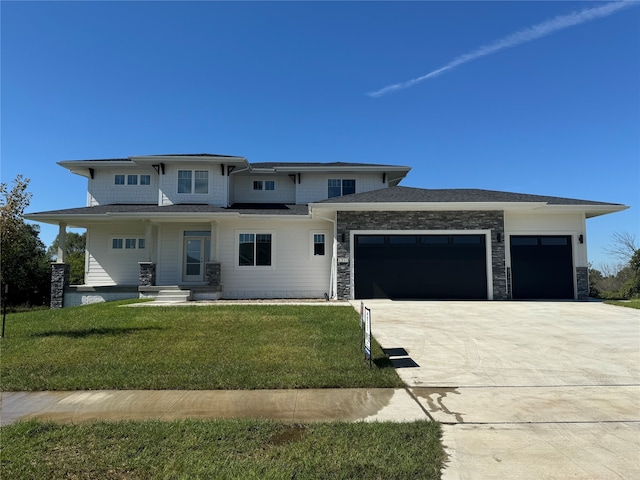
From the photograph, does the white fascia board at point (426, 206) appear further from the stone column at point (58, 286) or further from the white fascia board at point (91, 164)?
the stone column at point (58, 286)

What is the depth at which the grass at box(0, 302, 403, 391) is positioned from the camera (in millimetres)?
5184

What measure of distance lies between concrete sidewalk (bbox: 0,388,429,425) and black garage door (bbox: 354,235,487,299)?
31.8ft

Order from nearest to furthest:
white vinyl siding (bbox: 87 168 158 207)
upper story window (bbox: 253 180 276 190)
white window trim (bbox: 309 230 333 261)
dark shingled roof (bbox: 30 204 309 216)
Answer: dark shingled roof (bbox: 30 204 309 216) < white window trim (bbox: 309 230 333 261) < white vinyl siding (bbox: 87 168 158 207) < upper story window (bbox: 253 180 276 190)

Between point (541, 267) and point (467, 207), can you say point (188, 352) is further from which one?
point (541, 267)

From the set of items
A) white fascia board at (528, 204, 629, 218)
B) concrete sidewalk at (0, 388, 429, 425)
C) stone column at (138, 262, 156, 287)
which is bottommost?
concrete sidewalk at (0, 388, 429, 425)

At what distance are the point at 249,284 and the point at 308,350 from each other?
9610 mm

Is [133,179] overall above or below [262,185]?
above

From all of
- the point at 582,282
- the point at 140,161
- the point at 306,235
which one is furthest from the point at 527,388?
the point at 140,161

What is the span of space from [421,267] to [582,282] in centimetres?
629

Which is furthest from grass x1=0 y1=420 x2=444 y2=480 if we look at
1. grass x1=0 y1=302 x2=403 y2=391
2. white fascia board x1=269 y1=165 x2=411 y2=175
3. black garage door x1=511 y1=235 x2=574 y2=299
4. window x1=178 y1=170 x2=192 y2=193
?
white fascia board x1=269 y1=165 x2=411 y2=175

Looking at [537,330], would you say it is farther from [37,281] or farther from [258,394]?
[37,281]

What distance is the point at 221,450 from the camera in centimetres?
322

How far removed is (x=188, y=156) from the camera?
16.9 metres

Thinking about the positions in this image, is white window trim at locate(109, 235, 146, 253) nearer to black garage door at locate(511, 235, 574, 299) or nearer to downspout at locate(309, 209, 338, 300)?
downspout at locate(309, 209, 338, 300)
